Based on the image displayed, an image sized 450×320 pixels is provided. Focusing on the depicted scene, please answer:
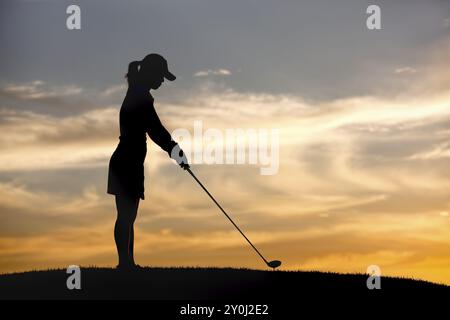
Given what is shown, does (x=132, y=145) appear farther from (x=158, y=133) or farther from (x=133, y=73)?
(x=133, y=73)

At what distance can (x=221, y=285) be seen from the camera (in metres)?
11.8

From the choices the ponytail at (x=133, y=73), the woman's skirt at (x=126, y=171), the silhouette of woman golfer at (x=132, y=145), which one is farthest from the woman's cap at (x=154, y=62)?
the woman's skirt at (x=126, y=171)

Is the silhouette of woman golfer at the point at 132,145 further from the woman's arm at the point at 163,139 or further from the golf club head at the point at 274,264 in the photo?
the golf club head at the point at 274,264

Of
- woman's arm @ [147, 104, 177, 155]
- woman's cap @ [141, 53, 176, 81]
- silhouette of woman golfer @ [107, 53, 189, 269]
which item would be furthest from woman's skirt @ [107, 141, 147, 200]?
woman's cap @ [141, 53, 176, 81]

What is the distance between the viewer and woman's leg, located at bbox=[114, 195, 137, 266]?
11.2m

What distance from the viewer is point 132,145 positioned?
1132 centimetres

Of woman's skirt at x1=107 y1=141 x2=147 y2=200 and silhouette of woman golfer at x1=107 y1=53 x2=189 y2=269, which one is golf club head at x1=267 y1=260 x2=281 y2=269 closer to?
silhouette of woman golfer at x1=107 y1=53 x2=189 y2=269

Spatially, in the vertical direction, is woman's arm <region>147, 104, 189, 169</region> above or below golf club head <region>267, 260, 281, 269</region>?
above

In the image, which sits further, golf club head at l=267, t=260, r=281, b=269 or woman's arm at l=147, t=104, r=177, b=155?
golf club head at l=267, t=260, r=281, b=269

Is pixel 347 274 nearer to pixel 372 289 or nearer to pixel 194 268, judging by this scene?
pixel 372 289

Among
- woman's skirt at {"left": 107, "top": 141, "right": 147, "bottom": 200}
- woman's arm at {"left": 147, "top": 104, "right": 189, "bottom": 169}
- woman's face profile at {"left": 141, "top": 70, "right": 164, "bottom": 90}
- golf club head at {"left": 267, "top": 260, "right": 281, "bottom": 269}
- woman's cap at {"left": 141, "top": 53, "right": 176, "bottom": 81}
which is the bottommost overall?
golf club head at {"left": 267, "top": 260, "right": 281, "bottom": 269}
